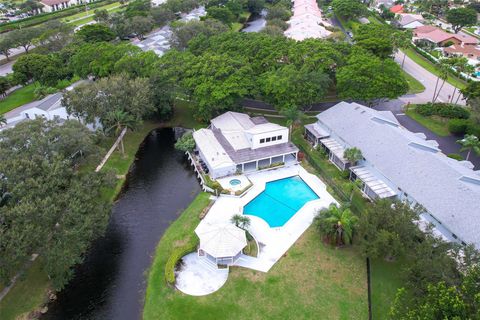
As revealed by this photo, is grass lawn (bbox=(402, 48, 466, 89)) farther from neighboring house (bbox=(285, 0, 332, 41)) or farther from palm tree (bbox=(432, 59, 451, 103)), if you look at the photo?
neighboring house (bbox=(285, 0, 332, 41))

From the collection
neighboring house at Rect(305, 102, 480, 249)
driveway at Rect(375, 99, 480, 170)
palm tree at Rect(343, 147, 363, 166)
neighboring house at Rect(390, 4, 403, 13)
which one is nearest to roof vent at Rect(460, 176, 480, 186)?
neighboring house at Rect(305, 102, 480, 249)

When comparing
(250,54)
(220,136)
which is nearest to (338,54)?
(250,54)

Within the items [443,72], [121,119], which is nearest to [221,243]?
[121,119]

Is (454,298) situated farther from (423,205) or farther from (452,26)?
(452,26)

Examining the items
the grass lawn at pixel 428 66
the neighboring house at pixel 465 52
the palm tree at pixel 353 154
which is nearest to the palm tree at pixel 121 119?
the palm tree at pixel 353 154

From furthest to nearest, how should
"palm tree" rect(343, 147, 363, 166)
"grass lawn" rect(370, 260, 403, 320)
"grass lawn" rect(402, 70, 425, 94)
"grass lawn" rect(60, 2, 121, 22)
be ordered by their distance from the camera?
"grass lawn" rect(60, 2, 121, 22) < "grass lawn" rect(402, 70, 425, 94) < "palm tree" rect(343, 147, 363, 166) < "grass lawn" rect(370, 260, 403, 320)

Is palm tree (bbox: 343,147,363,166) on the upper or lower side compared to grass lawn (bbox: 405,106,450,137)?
upper
